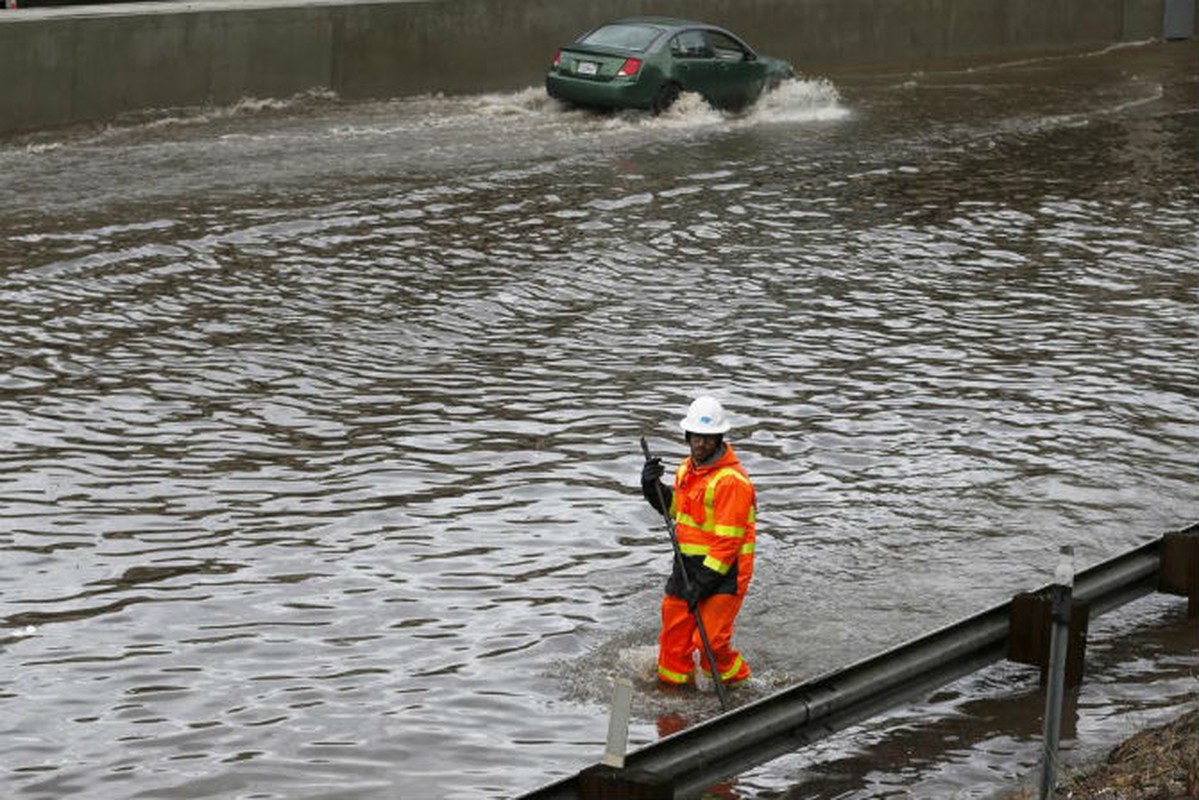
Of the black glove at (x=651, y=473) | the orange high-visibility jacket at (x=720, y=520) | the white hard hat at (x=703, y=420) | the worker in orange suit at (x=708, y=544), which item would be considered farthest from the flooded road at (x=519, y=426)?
the white hard hat at (x=703, y=420)

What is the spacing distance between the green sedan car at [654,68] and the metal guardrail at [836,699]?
17.6 meters

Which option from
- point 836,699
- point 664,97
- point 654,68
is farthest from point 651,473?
point 664,97

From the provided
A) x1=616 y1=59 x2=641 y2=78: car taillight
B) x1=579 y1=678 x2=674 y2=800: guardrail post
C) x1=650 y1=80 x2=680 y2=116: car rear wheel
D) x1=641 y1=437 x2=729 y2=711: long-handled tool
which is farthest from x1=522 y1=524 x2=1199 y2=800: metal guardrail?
x1=650 y1=80 x2=680 y2=116: car rear wheel

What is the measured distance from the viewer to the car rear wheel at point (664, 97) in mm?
29375

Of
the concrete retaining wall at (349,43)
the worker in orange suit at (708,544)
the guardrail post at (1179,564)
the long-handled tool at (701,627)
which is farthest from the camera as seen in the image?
the concrete retaining wall at (349,43)

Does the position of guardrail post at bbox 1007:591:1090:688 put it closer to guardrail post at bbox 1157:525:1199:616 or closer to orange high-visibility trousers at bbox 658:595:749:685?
guardrail post at bbox 1157:525:1199:616

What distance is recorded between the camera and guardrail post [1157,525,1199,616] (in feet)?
40.5

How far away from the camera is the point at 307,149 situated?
85.4 feet

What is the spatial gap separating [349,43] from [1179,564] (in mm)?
19642

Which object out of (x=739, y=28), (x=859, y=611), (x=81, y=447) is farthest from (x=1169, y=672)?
(x=739, y=28)

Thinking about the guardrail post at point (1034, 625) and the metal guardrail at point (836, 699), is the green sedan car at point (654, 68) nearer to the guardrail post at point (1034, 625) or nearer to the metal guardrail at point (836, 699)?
the metal guardrail at point (836, 699)

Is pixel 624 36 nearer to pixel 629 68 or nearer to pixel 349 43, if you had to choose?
pixel 629 68

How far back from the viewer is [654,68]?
1146 inches

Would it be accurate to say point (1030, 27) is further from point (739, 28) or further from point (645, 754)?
point (645, 754)
